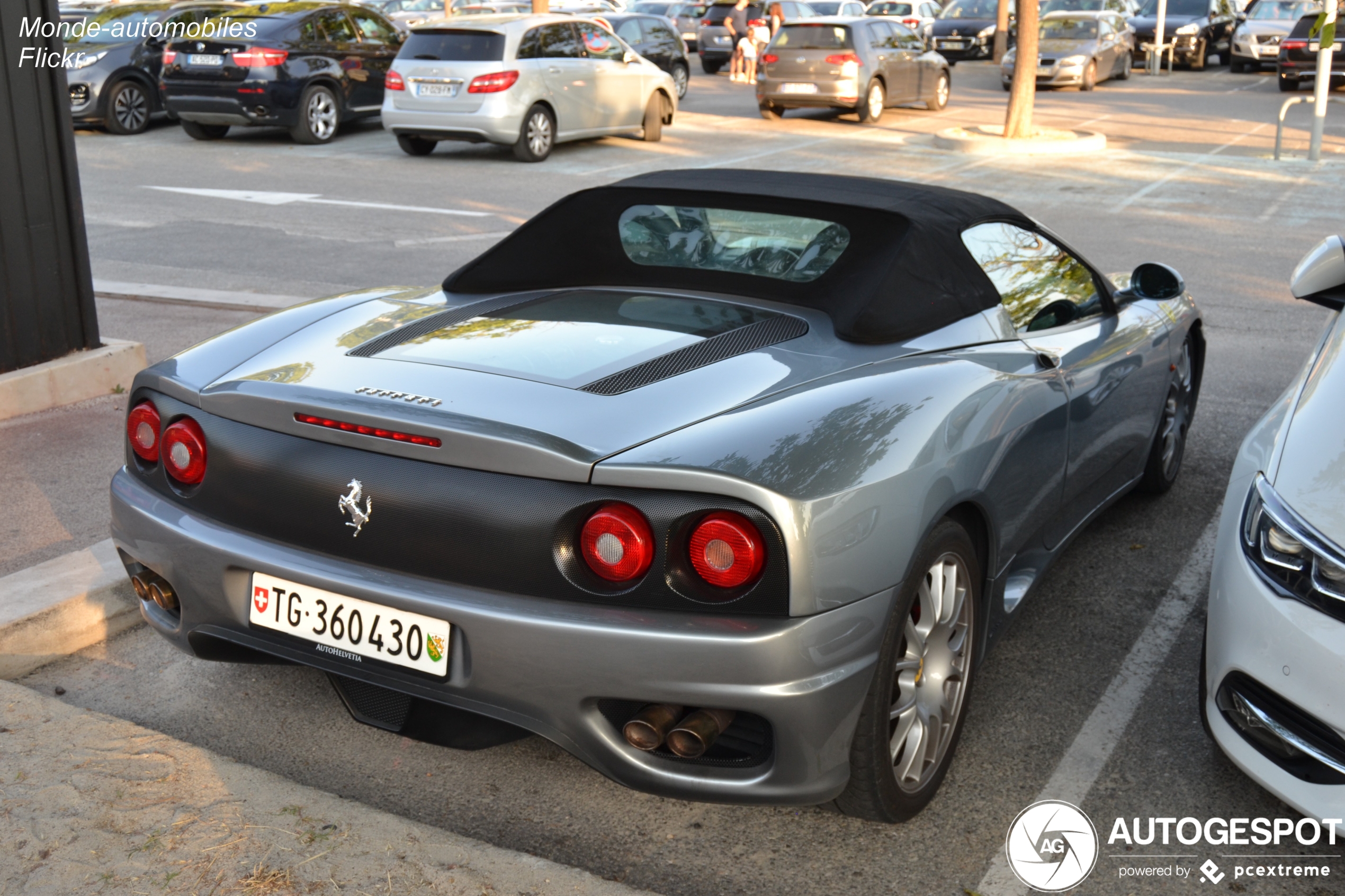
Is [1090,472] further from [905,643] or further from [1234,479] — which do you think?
Result: [905,643]

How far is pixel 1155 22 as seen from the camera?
31156mm

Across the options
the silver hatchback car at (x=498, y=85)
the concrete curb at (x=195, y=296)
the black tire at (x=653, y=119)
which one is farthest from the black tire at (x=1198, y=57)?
the concrete curb at (x=195, y=296)

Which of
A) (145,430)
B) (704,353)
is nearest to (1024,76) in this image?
(704,353)

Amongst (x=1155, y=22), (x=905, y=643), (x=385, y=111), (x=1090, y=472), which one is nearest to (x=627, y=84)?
(x=385, y=111)

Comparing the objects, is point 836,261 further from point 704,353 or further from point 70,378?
point 70,378

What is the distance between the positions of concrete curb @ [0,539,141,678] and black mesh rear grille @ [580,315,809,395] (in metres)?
1.84

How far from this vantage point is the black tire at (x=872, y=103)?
794 inches

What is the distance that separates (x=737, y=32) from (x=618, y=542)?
30.8 meters

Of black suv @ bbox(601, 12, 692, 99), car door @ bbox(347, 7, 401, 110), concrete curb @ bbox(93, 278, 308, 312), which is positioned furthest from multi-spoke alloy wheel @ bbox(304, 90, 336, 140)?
concrete curb @ bbox(93, 278, 308, 312)

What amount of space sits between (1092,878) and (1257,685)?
54cm

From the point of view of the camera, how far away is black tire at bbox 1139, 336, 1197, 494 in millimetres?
4898

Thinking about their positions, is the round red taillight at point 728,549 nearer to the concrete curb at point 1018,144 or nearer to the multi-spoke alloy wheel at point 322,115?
the concrete curb at point 1018,144

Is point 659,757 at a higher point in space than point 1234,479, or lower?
A: lower

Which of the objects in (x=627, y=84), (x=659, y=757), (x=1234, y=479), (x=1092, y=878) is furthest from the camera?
(x=627, y=84)
